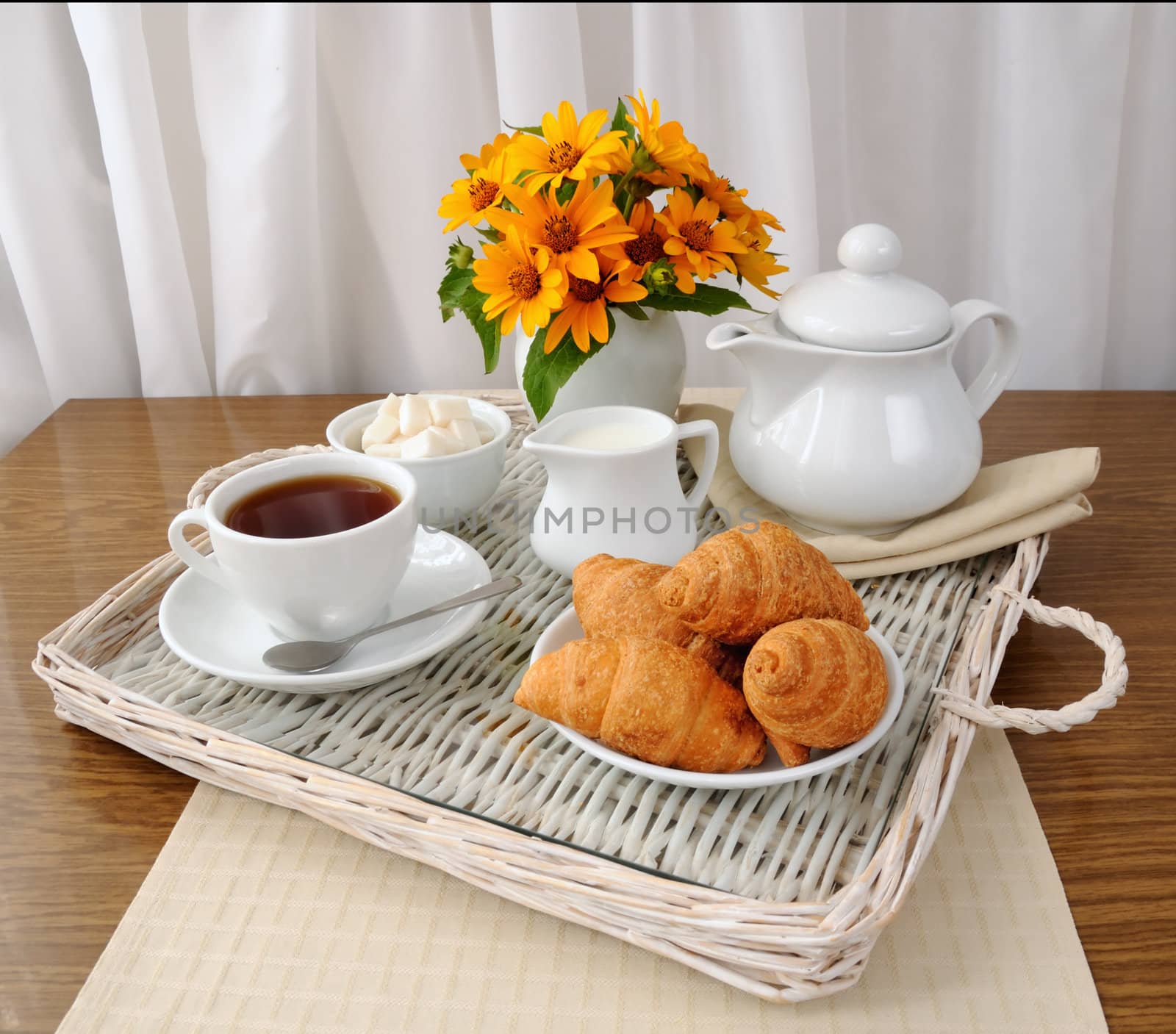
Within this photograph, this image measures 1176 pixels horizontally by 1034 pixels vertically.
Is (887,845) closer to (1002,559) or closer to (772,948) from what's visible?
(772,948)

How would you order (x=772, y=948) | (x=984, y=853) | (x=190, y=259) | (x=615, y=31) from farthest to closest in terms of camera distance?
1. (x=190, y=259)
2. (x=615, y=31)
3. (x=984, y=853)
4. (x=772, y=948)

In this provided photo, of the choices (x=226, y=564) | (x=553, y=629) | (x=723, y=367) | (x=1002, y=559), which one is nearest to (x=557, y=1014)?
(x=553, y=629)

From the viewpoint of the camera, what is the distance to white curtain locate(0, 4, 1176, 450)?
1212 millimetres

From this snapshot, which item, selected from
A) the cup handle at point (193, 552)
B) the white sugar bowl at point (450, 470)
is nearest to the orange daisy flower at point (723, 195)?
the white sugar bowl at point (450, 470)

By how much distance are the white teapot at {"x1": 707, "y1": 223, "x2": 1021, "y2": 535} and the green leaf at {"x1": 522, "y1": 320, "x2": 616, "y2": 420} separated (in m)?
0.12

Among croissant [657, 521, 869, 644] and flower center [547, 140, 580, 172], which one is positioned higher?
flower center [547, 140, 580, 172]

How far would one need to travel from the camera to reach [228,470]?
940 mm

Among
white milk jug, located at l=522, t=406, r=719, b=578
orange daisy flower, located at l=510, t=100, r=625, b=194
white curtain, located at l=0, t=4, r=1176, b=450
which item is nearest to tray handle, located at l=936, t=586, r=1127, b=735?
white milk jug, located at l=522, t=406, r=719, b=578

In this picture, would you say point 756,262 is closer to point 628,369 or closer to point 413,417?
point 628,369

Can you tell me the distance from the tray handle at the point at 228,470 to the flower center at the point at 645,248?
0.33 m

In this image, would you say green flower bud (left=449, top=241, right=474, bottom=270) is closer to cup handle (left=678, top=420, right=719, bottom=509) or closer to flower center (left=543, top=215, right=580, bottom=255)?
flower center (left=543, top=215, right=580, bottom=255)

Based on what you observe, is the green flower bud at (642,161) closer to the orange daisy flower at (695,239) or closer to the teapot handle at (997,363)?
the orange daisy flower at (695,239)

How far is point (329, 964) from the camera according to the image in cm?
52

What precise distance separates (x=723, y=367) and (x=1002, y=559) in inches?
27.4
